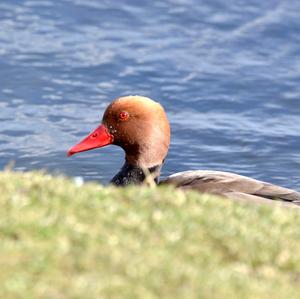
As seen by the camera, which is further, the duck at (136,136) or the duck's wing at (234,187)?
the duck at (136,136)

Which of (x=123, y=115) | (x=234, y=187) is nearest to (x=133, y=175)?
(x=123, y=115)

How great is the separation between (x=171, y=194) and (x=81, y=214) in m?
0.74

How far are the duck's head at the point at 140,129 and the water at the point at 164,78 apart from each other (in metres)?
2.11

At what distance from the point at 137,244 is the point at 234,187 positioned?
12.4 ft

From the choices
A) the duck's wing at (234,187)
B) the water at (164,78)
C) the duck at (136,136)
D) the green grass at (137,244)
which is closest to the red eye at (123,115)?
the duck at (136,136)

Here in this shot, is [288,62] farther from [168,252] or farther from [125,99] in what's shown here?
[168,252]

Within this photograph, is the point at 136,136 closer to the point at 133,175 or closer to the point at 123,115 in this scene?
the point at 123,115

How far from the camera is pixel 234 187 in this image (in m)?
9.84

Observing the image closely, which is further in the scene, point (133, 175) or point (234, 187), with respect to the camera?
point (133, 175)

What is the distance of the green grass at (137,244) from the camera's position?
5.72 metres

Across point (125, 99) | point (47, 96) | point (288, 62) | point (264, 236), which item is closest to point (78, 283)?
point (264, 236)

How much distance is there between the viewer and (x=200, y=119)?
51.6ft

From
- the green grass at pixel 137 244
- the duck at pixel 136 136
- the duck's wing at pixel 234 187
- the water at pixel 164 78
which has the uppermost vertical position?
the water at pixel 164 78

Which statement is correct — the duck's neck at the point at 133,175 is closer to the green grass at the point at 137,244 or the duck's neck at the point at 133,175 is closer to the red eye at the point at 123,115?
the red eye at the point at 123,115
